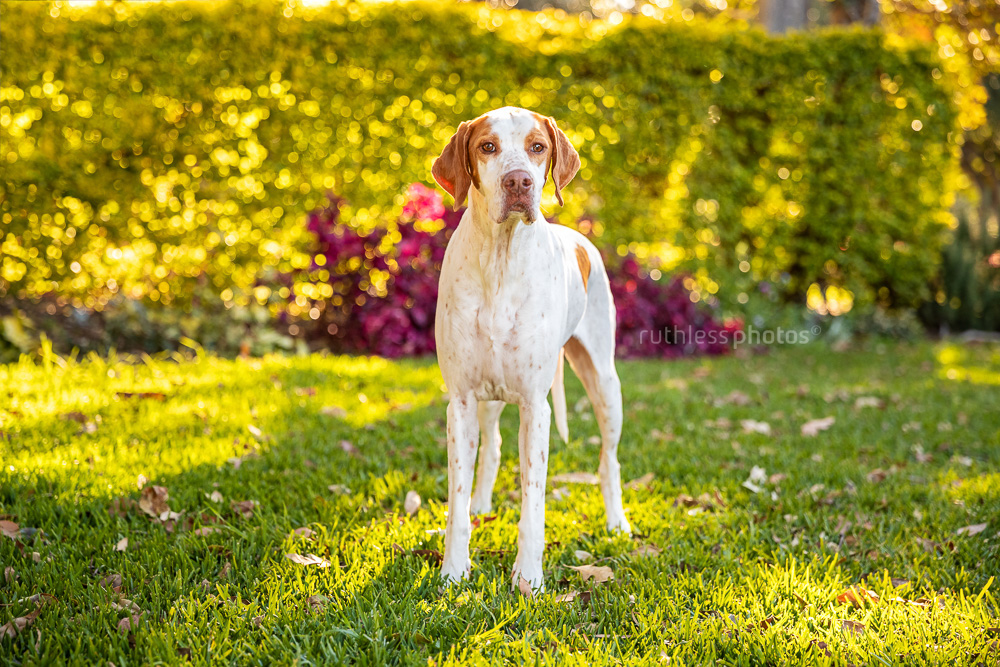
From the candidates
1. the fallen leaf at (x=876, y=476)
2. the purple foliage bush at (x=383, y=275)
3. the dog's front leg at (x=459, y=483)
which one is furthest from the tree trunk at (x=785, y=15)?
the dog's front leg at (x=459, y=483)

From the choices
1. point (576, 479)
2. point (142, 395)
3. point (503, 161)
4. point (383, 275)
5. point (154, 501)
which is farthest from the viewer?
point (383, 275)

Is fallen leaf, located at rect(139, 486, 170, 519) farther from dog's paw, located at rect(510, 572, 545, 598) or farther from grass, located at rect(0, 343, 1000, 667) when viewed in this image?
dog's paw, located at rect(510, 572, 545, 598)

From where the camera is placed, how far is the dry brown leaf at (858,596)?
2.38m

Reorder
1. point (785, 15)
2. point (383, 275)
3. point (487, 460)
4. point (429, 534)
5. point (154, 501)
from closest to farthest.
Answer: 1. point (429, 534)
2. point (154, 501)
3. point (487, 460)
4. point (383, 275)
5. point (785, 15)

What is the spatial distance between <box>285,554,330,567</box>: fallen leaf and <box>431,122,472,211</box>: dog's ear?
1.28m

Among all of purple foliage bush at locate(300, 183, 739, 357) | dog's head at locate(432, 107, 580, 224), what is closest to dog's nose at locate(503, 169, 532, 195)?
dog's head at locate(432, 107, 580, 224)

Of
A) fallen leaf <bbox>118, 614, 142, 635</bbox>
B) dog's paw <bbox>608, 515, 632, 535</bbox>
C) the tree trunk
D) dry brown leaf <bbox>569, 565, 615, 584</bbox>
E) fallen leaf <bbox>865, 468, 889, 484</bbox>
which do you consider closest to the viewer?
fallen leaf <bbox>118, 614, 142, 635</bbox>

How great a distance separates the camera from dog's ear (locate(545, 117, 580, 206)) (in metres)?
2.50

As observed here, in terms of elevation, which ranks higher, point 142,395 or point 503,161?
point 503,161

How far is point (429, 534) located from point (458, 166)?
4.51ft

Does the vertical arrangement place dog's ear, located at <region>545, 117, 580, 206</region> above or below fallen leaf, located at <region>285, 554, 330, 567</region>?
above

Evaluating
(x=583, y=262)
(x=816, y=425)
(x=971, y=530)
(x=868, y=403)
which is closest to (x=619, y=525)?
(x=583, y=262)

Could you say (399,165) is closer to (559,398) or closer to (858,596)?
(559,398)

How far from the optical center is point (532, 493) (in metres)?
2.50
